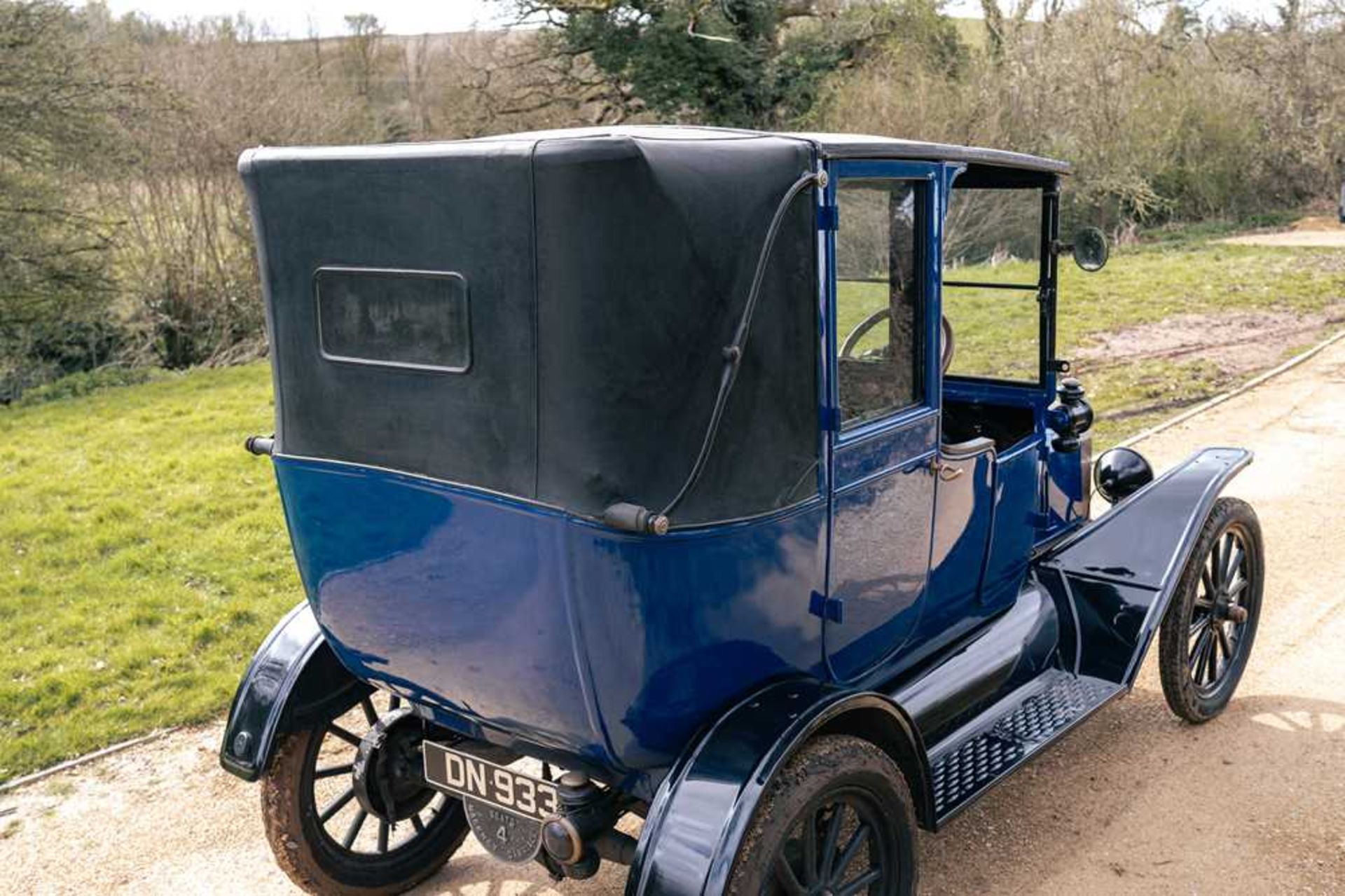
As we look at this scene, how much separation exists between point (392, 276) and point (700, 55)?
63.1 ft

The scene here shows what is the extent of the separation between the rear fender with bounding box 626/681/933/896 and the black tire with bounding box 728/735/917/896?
1.9 inches

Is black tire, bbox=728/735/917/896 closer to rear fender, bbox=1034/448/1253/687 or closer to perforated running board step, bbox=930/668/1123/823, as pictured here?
perforated running board step, bbox=930/668/1123/823

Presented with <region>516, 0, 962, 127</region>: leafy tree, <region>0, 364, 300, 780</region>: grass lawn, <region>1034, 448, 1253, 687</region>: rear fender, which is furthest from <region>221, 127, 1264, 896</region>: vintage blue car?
<region>516, 0, 962, 127</region>: leafy tree

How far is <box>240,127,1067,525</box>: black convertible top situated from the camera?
2.46 m

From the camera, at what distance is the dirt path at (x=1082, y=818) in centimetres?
374

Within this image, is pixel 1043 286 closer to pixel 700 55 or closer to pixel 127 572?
pixel 127 572

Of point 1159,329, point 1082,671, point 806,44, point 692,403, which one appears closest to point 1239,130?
point 806,44

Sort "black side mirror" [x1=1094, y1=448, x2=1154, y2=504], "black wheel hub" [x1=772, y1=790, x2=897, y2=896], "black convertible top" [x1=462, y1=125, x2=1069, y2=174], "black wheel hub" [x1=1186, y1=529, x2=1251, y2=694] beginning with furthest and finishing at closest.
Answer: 1. "black side mirror" [x1=1094, y1=448, x2=1154, y2=504]
2. "black wheel hub" [x1=1186, y1=529, x2=1251, y2=694]
3. "black wheel hub" [x1=772, y1=790, x2=897, y2=896]
4. "black convertible top" [x1=462, y1=125, x2=1069, y2=174]

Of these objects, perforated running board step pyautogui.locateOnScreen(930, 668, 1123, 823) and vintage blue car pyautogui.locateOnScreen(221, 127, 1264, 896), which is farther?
perforated running board step pyautogui.locateOnScreen(930, 668, 1123, 823)

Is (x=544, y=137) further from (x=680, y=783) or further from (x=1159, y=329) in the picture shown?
(x=1159, y=329)

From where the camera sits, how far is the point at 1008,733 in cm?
382

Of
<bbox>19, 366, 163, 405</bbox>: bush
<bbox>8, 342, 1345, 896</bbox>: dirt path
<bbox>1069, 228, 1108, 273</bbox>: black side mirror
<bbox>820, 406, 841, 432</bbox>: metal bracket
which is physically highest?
<bbox>1069, 228, 1108, 273</bbox>: black side mirror

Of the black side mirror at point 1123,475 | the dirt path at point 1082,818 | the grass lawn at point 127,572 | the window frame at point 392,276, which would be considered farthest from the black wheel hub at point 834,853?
the grass lawn at point 127,572

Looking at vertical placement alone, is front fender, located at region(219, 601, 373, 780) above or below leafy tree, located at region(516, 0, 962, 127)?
below
